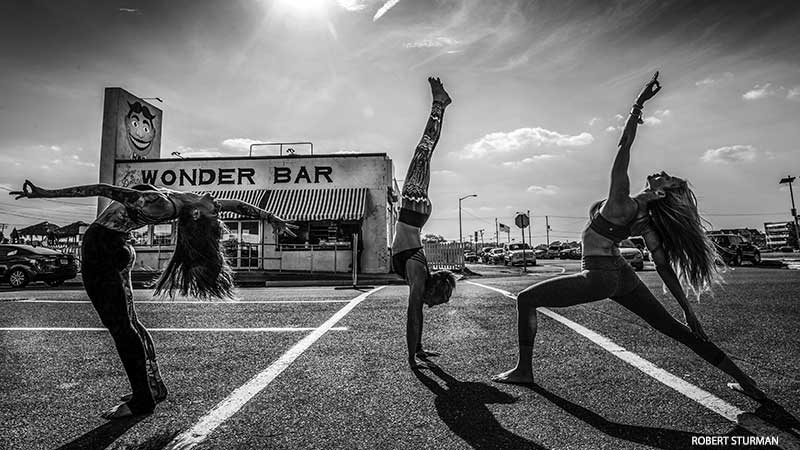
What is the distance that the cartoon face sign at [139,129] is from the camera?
26.9 metres

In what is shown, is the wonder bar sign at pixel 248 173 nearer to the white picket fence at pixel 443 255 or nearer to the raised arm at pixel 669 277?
the white picket fence at pixel 443 255

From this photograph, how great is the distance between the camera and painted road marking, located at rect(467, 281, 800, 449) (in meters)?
2.63

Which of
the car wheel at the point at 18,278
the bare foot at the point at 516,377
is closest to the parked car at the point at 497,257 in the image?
the car wheel at the point at 18,278

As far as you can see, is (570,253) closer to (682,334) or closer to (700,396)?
(682,334)

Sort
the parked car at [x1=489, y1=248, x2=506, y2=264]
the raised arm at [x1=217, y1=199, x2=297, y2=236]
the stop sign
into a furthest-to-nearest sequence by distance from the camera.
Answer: the parked car at [x1=489, y1=248, x2=506, y2=264], the stop sign, the raised arm at [x1=217, y1=199, x2=297, y2=236]

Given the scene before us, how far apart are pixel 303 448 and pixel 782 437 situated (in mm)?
2718

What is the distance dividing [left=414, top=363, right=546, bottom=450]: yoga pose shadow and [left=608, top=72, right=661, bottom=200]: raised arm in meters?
1.84

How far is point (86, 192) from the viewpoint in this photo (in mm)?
2977

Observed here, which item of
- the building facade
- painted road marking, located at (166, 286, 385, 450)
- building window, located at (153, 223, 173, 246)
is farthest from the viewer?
building window, located at (153, 223, 173, 246)

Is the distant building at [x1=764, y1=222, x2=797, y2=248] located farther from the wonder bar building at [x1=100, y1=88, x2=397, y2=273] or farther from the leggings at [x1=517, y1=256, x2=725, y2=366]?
the leggings at [x1=517, y1=256, x2=725, y2=366]

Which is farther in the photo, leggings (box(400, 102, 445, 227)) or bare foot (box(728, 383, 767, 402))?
leggings (box(400, 102, 445, 227))

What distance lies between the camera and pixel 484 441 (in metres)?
2.59

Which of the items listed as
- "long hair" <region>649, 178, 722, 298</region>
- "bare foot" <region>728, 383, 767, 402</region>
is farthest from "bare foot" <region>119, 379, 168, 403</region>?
"bare foot" <region>728, 383, 767, 402</region>

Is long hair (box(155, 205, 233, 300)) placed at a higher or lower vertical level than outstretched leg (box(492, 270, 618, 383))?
higher
